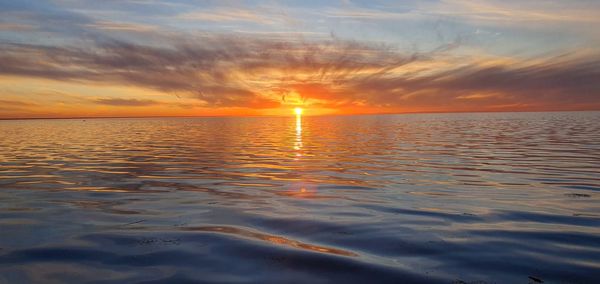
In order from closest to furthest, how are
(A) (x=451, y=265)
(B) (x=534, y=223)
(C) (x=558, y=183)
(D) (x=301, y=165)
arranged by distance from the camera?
(A) (x=451, y=265), (B) (x=534, y=223), (C) (x=558, y=183), (D) (x=301, y=165)

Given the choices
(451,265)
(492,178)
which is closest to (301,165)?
(492,178)

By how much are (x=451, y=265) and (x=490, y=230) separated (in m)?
2.50

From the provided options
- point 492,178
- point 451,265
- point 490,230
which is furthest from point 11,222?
point 492,178

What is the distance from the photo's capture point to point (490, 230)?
769 cm

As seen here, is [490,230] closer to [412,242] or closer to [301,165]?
[412,242]

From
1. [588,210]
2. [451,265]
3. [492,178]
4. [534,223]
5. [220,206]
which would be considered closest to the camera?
[451,265]

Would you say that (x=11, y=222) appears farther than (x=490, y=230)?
Yes

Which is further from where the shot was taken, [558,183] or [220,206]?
[558,183]

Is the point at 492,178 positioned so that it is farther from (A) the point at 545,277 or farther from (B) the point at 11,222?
(B) the point at 11,222

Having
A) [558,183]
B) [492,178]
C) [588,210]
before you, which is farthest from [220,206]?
[558,183]

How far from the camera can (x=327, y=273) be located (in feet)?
17.6

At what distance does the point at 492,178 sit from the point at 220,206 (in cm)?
1015

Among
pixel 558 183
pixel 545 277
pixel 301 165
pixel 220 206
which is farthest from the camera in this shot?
pixel 301 165

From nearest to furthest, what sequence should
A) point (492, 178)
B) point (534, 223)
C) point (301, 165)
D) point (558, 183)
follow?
point (534, 223), point (558, 183), point (492, 178), point (301, 165)
